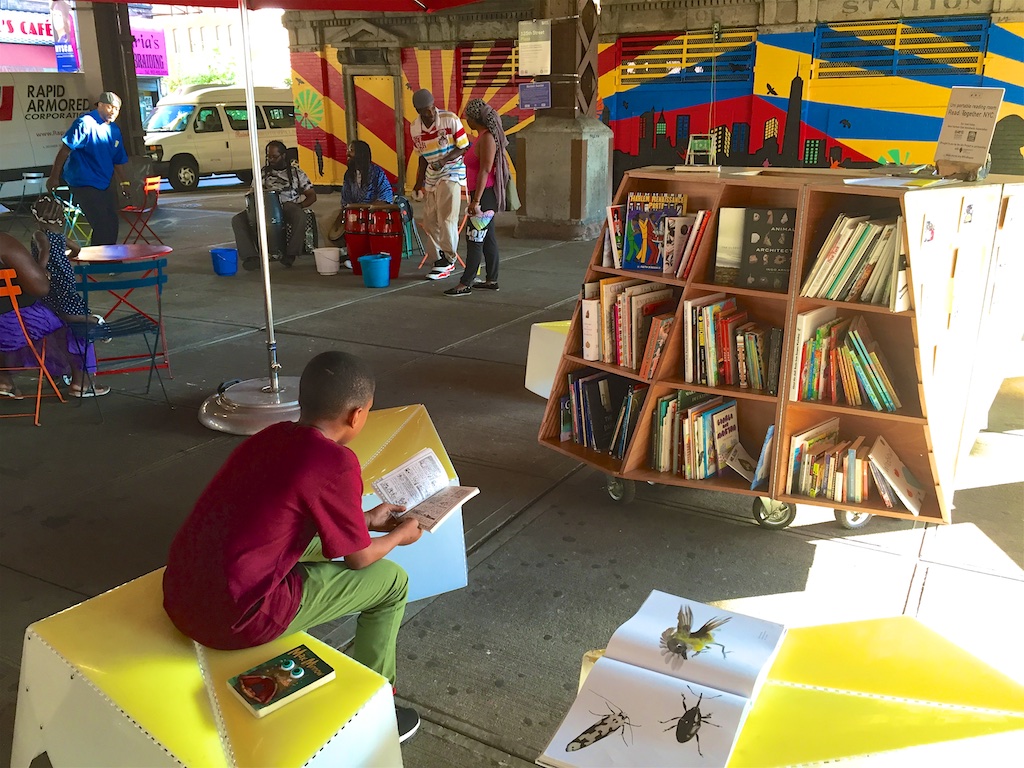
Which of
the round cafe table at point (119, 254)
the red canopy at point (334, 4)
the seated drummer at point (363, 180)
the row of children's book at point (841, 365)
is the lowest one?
the row of children's book at point (841, 365)

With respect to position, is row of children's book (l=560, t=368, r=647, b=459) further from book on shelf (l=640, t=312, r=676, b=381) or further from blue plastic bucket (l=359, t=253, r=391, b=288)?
blue plastic bucket (l=359, t=253, r=391, b=288)

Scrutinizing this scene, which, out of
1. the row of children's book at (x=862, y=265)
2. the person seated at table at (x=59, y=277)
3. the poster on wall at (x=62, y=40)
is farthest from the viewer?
the poster on wall at (x=62, y=40)

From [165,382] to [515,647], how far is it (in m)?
4.01

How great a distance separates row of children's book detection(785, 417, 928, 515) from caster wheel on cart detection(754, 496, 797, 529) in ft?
0.39

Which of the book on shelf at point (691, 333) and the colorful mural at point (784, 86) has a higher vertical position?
the colorful mural at point (784, 86)

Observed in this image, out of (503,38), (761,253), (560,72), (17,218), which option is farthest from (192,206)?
(761,253)

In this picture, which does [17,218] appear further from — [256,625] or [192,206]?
[256,625]

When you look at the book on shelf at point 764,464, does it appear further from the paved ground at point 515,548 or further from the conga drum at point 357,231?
the conga drum at point 357,231

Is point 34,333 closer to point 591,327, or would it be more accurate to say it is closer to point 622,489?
point 591,327

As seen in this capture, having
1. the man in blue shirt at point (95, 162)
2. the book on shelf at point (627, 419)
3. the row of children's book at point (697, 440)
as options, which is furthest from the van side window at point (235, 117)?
the row of children's book at point (697, 440)

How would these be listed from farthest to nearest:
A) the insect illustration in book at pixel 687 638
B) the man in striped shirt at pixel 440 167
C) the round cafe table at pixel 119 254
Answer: the man in striped shirt at pixel 440 167
the round cafe table at pixel 119 254
the insect illustration in book at pixel 687 638

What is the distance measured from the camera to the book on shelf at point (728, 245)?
12.4 ft

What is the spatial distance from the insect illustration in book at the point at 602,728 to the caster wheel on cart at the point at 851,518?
92.6 inches

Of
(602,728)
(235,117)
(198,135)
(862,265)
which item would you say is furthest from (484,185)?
(235,117)
